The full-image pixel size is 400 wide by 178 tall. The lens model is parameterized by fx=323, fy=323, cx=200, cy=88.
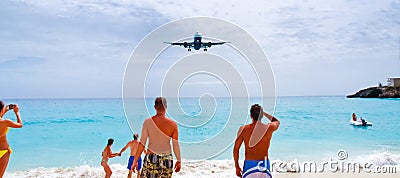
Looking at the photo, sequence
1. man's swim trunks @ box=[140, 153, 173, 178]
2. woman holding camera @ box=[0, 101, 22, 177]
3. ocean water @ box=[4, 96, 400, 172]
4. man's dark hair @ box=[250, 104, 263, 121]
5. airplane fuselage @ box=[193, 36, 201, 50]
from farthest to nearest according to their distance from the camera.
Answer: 1. ocean water @ box=[4, 96, 400, 172]
2. airplane fuselage @ box=[193, 36, 201, 50]
3. woman holding camera @ box=[0, 101, 22, 177]
4. man's swim trunks @ box=[140, 153, 173, 178]
5. man's dark hair @ box=[250, 104, 263, 121]

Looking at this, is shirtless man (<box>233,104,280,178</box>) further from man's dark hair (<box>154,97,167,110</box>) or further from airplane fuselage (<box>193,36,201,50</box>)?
airplane fuselage (<box>193,36,201,50</box>)

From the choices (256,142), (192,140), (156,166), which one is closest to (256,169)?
(256,142)

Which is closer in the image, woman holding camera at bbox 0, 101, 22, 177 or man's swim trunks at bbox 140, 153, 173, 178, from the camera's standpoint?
man's swim trunks at bbox 140, 153, 173, 178

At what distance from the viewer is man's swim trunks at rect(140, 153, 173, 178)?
13.3 feet

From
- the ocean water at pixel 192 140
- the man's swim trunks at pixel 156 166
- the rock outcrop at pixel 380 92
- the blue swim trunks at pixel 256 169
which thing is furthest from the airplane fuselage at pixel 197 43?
the rock outcrop at pixel 380 92

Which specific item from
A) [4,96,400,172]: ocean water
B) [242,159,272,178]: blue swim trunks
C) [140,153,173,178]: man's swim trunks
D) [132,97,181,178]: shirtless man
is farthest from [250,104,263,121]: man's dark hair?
[4,96,400,172]: ocean water

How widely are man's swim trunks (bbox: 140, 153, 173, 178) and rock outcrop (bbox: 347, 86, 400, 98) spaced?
2928 inches

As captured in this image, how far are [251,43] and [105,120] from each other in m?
36.9

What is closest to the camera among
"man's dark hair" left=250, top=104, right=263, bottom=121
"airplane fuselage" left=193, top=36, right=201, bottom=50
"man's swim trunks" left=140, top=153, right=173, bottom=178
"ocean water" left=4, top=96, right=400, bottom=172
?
"man's dark hair" left=250, top=104, right=263, bottom=121

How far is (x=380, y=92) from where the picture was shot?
72688mm

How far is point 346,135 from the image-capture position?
25.5 m

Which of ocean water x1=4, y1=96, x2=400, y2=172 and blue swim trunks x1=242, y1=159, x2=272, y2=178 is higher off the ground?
blue swim trunks x1=242, y1=159, x2=272, y2=178

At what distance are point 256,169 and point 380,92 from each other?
79645mm

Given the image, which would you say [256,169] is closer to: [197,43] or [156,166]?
[156,166]
